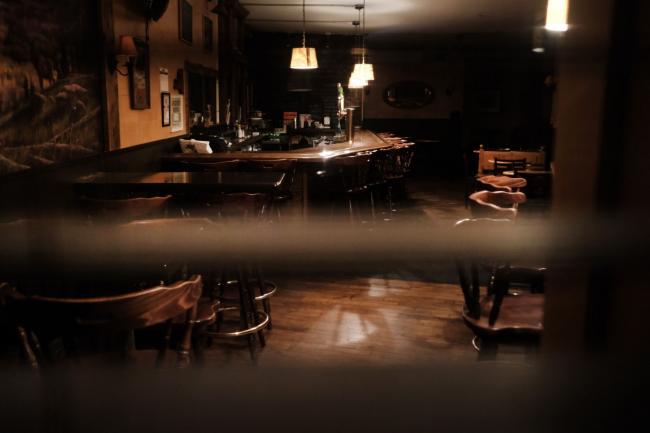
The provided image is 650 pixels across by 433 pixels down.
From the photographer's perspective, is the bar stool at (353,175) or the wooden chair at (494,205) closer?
the wooden chair at (494,205)

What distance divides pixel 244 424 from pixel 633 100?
1.62 feet

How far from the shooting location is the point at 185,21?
6.96 meters

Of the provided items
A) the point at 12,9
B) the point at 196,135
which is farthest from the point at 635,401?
the point at 196,135

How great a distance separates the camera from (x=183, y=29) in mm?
6848

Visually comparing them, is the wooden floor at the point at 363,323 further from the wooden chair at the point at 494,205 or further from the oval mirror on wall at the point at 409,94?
the oval mirror on wall at the point at 409,94

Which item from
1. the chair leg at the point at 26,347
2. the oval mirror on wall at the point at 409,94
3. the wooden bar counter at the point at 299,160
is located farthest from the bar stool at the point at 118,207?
the oval mirror on wall at the point at 409,94

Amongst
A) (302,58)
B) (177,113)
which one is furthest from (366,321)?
(177,113)

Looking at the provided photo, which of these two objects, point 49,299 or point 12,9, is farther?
point 12,9

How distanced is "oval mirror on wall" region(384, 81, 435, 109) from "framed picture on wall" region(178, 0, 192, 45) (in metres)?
7.52

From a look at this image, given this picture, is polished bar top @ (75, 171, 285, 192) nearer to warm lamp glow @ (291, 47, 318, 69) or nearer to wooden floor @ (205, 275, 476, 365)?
wooden floor @ (205, 275, 476, 365)

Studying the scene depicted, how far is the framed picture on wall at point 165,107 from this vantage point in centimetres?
604

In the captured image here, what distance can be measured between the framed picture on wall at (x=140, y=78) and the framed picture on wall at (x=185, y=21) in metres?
1.35

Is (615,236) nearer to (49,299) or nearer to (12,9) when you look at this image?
(49,299)

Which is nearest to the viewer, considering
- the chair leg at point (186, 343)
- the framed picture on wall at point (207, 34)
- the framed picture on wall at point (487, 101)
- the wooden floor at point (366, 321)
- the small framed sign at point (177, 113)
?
the chair leg at point (186, 343)
